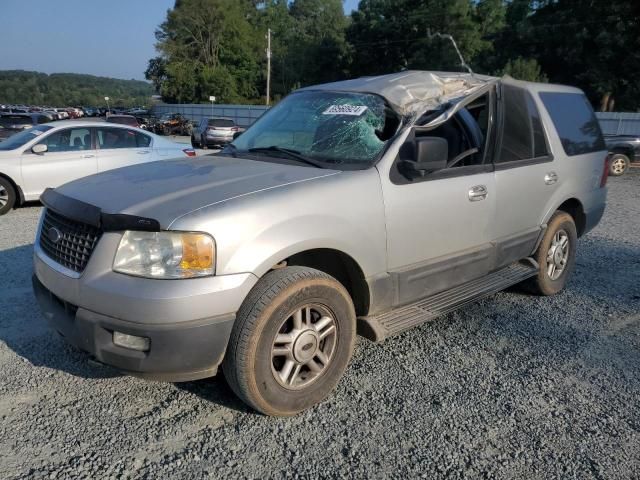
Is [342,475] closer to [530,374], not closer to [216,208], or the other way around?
[216,208]

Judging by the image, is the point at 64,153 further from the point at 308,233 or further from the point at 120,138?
the point at 308,233

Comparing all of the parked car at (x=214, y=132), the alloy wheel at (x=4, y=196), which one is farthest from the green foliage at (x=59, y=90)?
the alloy wheel at (x=4, y=196)

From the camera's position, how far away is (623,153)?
1630 centimetres

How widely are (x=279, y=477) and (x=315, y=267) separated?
49.2 inches

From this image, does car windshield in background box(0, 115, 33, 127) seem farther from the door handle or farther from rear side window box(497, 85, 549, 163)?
the door handle

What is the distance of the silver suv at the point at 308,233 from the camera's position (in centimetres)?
250

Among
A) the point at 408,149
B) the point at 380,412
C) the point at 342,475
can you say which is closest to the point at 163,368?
the point at 342,475

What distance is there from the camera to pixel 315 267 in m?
3.21

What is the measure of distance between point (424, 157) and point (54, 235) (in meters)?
2.23

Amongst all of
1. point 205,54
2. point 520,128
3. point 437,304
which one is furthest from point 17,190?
point 205,54

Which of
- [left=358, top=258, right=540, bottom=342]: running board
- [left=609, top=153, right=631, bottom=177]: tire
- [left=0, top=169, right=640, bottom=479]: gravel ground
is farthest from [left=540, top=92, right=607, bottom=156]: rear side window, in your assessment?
[left=609, top=153, right=631, bottom=177]: tire

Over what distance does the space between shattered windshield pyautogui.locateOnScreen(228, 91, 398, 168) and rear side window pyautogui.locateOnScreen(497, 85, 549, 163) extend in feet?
3.86

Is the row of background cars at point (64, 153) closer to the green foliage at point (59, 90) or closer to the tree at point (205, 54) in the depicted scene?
the tree at point (205, 54)

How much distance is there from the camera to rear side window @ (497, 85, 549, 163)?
417 centimetres
